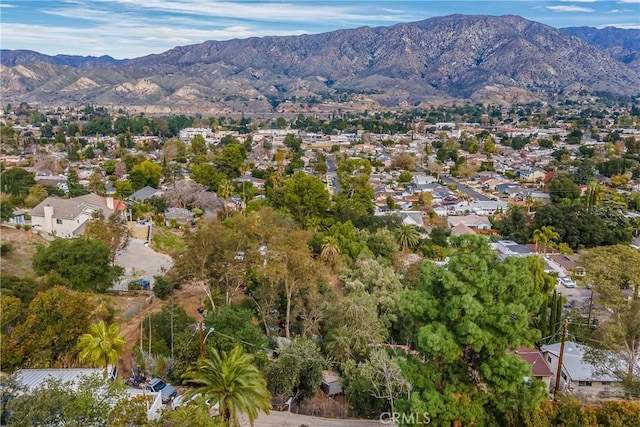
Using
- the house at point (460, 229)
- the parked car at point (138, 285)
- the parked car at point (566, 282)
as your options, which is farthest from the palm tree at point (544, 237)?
the parked car at point (138, 285)

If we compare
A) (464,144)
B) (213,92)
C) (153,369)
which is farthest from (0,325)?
(213,92)

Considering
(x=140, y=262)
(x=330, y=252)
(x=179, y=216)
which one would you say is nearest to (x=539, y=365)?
(x=330, y=252)

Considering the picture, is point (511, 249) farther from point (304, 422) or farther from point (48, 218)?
point (48, 218)

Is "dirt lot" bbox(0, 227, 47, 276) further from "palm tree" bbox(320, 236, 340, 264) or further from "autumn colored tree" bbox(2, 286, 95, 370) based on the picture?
"palm tree" bbox(320, 236, 340, 264)

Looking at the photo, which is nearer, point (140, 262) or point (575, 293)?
point (575, 293)

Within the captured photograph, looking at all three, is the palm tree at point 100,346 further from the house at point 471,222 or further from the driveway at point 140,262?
the house at point 471,222

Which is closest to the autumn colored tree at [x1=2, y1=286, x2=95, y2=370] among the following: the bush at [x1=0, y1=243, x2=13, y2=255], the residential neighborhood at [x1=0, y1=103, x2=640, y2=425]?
the residential neighborhood at [x1=0, y1=103, x2=640, y2=425]

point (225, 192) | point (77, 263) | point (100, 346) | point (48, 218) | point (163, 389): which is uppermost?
point (100, 346)
